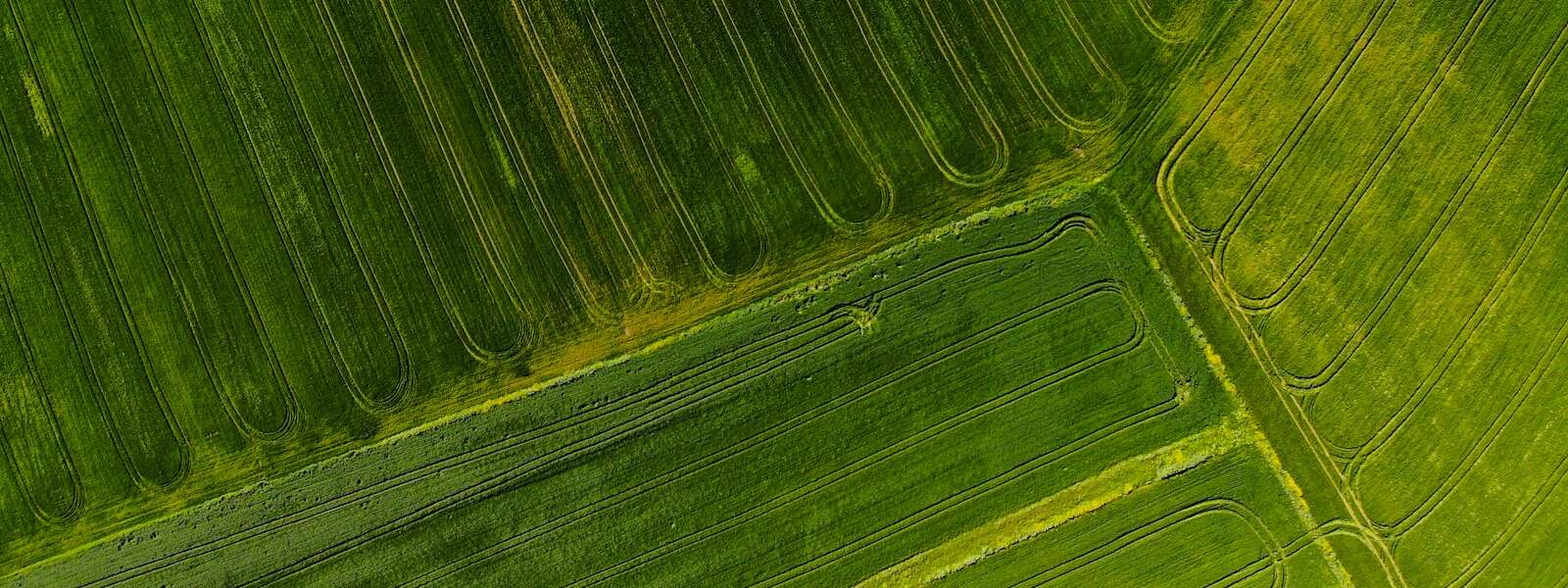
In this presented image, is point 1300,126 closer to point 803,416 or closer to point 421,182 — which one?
point 803,416

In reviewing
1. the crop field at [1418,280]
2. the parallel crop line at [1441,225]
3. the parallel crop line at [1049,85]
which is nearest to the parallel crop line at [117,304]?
the parallel crop line at [1049,85]

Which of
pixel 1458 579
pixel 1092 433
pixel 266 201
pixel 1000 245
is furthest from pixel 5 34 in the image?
pixel 1458 579

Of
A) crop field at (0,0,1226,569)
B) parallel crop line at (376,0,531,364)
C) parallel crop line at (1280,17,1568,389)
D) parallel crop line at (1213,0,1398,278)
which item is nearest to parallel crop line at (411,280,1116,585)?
crop field at (0,0,1226,569)

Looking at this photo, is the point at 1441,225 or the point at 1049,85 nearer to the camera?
the point at 1441,225

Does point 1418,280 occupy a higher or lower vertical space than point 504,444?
lower

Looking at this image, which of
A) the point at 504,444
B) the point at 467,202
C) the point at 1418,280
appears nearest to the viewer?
the point at 1418,280

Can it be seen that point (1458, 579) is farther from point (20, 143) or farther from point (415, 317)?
point (20, 143)

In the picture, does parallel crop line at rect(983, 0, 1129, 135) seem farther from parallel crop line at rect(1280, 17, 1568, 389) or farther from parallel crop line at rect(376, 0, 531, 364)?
parallel crop line at rect(376, 0, 531, 364)

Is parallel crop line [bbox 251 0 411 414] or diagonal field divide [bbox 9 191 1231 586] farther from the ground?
parallel crop line [bbox 251 0 411 414]

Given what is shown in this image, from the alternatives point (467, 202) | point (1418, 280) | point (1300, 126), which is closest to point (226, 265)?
point (467, 202)
